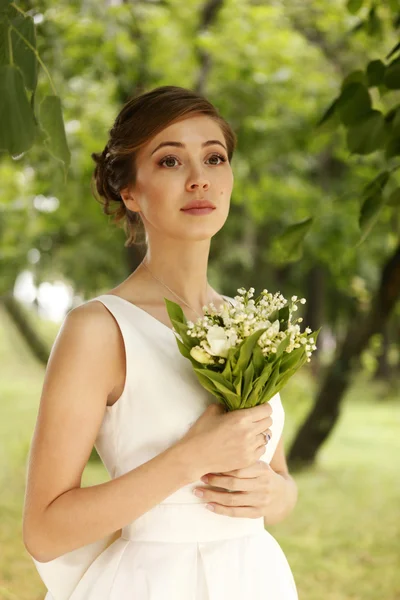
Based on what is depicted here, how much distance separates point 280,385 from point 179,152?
542mm

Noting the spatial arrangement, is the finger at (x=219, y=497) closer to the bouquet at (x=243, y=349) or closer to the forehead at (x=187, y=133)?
the bouquet at (x=243, y=349)

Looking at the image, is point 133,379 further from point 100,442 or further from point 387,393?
point 387,393

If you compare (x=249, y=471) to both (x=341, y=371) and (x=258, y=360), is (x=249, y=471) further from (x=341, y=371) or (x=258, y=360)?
(x=341, y=371)

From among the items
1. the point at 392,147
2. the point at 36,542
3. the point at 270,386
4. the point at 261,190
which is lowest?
the point at 261,190

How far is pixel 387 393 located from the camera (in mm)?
15367

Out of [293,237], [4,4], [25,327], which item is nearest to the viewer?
[4,4]

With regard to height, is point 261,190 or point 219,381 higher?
point 219,381

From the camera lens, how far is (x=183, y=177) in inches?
64.2

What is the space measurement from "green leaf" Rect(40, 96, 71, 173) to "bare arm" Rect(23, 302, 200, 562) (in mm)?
360

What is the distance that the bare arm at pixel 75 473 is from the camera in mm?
1429

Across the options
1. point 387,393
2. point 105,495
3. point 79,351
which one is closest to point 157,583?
point 105,495

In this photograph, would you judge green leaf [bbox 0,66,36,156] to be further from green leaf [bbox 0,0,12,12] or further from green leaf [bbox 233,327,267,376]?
green leaf [bbox 233,327,267,376]

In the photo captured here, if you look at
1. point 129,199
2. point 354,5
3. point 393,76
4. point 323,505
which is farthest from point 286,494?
point 323,505

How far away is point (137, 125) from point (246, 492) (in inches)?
32.3
